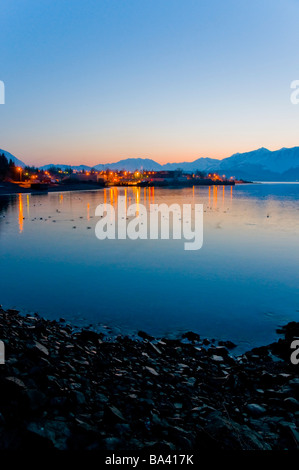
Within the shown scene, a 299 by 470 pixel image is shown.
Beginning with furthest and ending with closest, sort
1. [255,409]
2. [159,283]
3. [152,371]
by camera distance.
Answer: [159,283]
[152,371]
[255,409]

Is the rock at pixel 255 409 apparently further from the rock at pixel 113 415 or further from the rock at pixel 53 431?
the rock at pixel 53 431

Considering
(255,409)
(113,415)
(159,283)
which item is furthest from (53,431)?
(159,283)

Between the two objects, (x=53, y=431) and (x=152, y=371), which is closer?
(x=53, y=431)

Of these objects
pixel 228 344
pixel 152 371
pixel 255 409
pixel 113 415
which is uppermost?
pixel 113 415

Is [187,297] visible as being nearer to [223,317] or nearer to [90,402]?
[223,317]

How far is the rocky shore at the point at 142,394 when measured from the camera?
4.36 meters

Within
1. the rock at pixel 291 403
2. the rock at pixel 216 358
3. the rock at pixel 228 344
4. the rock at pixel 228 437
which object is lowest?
the rock at pixel 228 344

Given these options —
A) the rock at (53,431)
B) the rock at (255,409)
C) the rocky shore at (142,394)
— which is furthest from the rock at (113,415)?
the rock at (255,409)

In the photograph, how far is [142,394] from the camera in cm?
556

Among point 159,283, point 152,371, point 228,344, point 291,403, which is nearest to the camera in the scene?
point 291,403

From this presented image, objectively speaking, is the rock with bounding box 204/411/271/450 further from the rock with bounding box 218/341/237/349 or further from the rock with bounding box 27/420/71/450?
the rock with bounding box 218/341/237/349

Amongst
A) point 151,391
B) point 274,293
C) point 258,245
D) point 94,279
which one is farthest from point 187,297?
point 258,245

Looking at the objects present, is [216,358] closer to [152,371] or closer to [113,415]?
[152,371]

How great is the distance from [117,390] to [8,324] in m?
4.41
